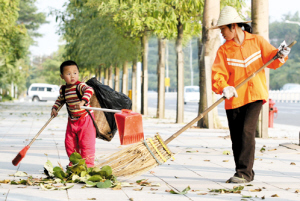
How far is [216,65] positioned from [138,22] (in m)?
12.0

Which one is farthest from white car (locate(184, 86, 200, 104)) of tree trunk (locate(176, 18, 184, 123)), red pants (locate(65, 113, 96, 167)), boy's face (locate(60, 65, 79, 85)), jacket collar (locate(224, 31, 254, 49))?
jacket collar (locate(224, 31, 254, 49))

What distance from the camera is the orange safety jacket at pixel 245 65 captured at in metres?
5.51

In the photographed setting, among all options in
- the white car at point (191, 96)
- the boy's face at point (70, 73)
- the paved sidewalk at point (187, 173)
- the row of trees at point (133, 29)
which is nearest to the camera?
the paved sidewalk at point (187, 173)

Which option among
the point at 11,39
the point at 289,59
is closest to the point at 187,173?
the point at 11,39

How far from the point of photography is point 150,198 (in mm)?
4719

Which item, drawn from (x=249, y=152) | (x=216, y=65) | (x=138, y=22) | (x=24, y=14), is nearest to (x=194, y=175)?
(x=249, y=152)

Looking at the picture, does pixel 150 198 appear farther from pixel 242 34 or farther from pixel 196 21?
pixel 196 21

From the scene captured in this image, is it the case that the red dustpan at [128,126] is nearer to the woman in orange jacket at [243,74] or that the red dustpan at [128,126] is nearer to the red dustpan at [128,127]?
the red dustpan at [128,127]

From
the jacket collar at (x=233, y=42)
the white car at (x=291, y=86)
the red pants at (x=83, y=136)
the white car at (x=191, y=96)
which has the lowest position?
the white car at (x=291, y=86)

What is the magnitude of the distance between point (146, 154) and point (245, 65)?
1.50 m

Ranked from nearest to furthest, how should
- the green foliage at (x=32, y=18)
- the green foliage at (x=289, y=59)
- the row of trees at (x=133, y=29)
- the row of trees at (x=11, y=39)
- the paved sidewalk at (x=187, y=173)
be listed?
the paved sidewalk at (x=187, y=173) → the row of trees at (x=133, y=29) → the row of trees at (x=11, y=39) → the green foliage at (x=32, y=18) → the green foliage at (x=289, y=59)

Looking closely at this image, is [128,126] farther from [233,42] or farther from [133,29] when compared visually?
[133,29]

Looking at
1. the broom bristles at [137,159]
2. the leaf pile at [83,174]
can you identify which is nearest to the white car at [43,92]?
the leaf pile at [83,174]

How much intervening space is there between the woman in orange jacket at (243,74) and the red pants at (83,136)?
5.44 ft
